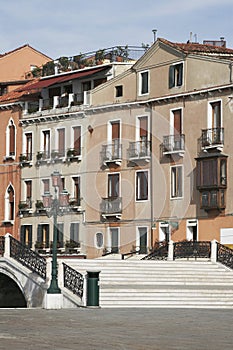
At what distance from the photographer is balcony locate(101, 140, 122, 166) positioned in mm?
49125

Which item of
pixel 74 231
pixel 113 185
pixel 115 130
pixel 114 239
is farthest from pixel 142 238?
pixel 115 130

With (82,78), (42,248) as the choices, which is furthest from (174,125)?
(42,248)

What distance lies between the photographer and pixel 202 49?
158 ft

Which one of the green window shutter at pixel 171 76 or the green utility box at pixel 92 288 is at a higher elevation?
the green window shutter at pixel 171 76

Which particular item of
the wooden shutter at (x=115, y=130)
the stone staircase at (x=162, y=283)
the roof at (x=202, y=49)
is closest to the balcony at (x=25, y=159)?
the wooden shutter at (x=115, y=130)

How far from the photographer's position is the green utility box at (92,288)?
28078 mm

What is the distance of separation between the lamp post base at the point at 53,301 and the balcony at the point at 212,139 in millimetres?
17477

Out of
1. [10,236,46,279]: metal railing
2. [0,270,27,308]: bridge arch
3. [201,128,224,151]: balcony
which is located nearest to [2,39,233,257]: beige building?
[201,128,224,151]: balcony

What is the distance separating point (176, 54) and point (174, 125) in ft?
10.7

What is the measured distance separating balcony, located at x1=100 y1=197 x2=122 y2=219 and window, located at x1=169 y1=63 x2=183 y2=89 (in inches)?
247

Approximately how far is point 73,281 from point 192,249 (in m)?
11.9

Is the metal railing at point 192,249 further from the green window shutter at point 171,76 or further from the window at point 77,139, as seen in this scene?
the window at point 77,139

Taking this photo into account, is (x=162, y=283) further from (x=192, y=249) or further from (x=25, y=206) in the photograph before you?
(x=25, y=206)

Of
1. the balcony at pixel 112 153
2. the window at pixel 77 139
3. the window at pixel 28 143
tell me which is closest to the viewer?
the balcony at pixel 112 153
